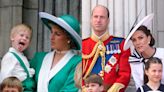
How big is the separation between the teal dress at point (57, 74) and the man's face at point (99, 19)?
317 millimetres

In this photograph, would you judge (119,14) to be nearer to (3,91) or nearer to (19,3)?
(3,91)

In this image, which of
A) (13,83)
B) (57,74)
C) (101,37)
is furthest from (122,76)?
(13,83)

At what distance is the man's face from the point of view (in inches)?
161

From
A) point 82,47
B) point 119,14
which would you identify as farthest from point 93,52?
point 119,14

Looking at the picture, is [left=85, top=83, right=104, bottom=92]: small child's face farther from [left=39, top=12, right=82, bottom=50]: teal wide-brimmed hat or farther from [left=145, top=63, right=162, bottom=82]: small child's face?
[left=39, top=12, right=82, bottom=50]: teal wide-brimmed hat

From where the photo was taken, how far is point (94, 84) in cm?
389

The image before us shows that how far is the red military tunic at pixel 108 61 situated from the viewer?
4039mm

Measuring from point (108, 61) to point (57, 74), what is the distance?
1.32 ft

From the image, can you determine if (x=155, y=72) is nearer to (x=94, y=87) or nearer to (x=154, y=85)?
(x=154, y=85)

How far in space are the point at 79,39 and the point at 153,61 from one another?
688 mm

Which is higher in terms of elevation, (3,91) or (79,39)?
(79,39)

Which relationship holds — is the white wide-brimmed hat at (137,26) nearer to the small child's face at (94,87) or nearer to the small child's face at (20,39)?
the small child's face at (94,87)

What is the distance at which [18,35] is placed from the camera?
166 inches

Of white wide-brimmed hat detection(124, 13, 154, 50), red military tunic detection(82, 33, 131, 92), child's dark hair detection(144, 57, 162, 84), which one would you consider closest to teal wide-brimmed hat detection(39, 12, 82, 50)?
red military tunic detection(82, 33, 131, 92)
